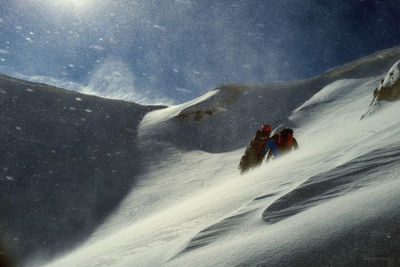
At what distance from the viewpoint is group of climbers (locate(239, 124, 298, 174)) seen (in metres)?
8.47

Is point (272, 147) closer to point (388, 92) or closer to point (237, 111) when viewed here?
point (388, 92)

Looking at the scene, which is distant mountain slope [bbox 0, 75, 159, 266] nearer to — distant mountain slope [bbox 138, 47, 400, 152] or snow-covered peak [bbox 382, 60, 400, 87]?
distant mountain slope [bbox 138, 47, 400, 152]

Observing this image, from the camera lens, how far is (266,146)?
8680 mm

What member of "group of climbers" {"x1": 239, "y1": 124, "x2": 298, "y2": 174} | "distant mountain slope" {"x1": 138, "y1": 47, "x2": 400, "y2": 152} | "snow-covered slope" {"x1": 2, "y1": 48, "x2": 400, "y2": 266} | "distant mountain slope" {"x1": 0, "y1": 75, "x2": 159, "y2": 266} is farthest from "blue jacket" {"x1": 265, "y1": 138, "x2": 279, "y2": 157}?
"distant mountain slope" {"x1": 138, "y1": 47, "x2": 400, "y2": 152}

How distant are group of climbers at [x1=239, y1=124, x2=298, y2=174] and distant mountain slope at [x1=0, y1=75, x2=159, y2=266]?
17.3ft

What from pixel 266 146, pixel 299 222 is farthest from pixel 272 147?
pixel 299 222

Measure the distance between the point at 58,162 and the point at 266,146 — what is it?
10568mm

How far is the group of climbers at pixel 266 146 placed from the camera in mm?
8469

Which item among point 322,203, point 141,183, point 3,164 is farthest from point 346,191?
point 3,164

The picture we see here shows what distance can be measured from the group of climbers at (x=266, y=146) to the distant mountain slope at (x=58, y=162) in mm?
5261

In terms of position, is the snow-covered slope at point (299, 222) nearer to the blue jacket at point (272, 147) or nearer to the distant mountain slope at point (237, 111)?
the blue jacket at point (272, 147)

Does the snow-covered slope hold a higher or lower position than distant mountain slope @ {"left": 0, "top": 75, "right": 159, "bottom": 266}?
lower

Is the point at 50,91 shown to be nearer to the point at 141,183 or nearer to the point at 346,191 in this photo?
the point at 141,183

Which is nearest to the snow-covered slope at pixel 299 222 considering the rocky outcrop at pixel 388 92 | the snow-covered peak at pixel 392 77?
the rocky outcrop at pixel 388 92
